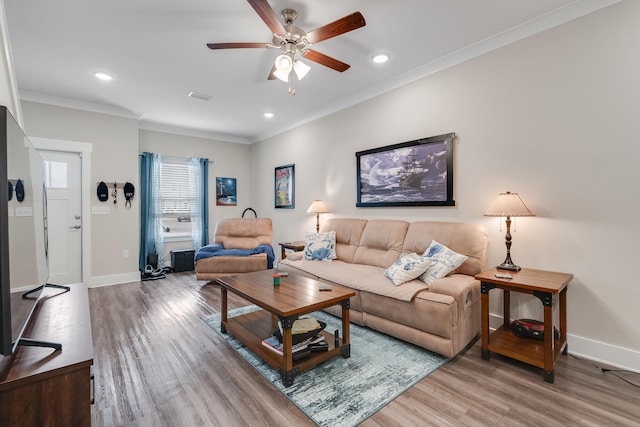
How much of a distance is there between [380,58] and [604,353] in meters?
3.17

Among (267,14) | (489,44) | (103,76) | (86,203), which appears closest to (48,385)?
(267,14)

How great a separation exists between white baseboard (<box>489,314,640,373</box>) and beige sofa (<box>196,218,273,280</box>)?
361 centimetres

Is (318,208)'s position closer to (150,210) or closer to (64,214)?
(150,210)

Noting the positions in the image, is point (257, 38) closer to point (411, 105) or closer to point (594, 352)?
point (411, 105)

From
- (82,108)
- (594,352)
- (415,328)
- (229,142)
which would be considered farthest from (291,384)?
(229,142)

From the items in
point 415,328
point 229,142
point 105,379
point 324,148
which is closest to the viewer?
point 105,379

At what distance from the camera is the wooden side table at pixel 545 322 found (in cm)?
191

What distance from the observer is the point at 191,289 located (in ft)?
13.8

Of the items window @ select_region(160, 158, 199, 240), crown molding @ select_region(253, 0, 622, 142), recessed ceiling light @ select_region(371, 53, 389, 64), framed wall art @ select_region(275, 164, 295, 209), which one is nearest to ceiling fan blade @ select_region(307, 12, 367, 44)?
recessed ceiling light @ select_region(371, 53, 389, 64)

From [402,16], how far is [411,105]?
3.80ft

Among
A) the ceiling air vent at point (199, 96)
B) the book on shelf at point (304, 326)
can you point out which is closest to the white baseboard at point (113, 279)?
the ceiling air vent at point (199, 96)

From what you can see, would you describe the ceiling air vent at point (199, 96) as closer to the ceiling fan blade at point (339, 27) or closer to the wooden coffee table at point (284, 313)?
the ceiling fan blade at point (339, 27)

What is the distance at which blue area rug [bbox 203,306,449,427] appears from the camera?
168 centimetres

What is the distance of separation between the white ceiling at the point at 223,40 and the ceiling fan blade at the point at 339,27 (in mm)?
279
